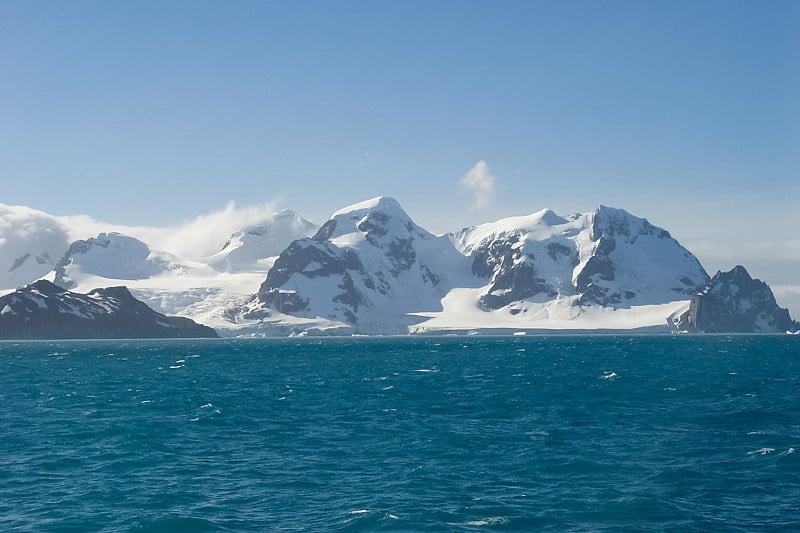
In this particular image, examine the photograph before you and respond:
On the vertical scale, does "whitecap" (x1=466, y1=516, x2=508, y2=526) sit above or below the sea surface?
below

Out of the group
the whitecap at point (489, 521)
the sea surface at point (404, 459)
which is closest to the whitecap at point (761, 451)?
the sea surface at point (404, 459)

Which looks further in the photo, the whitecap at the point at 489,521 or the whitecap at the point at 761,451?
the whitecap at the point at 761,451

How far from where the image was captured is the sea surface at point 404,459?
39.2m

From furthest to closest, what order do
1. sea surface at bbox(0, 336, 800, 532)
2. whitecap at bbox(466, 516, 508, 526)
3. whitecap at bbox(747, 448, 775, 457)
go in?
whitecap at bbox(747, 448, 775, 457), sea surface at bbox(0, 336, 800, 532), whitecap at bbox(466, 516, 508, 526)

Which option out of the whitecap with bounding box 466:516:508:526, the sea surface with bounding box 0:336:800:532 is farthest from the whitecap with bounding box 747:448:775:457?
the whitecap with bounding box 466:516:508:526

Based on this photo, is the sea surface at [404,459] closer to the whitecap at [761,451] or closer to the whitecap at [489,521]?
the whitecap at [489,521]

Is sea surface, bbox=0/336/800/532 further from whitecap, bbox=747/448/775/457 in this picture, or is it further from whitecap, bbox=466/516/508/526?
whitecap, bbox=747/448/775/457

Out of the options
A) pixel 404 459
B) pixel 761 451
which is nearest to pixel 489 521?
pixel 404 459

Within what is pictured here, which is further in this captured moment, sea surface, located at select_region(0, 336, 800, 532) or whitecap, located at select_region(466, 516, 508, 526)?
sea surface, located at select_region(0, 336, 800, 532)

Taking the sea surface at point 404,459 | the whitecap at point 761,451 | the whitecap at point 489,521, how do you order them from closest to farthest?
the whitecap at point 489,521 < the sea surface at point 404,459 < the whitecap at point 761,451

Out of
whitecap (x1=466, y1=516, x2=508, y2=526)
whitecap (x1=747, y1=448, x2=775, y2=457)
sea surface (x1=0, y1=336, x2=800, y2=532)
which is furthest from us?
whitecap (x1=747, y1=448, x2=775, y2=457)

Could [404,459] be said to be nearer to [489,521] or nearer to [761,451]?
[489,521]

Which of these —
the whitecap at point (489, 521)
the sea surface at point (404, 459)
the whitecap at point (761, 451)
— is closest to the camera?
the whitecap at point (489, 521)

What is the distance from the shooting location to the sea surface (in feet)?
129
